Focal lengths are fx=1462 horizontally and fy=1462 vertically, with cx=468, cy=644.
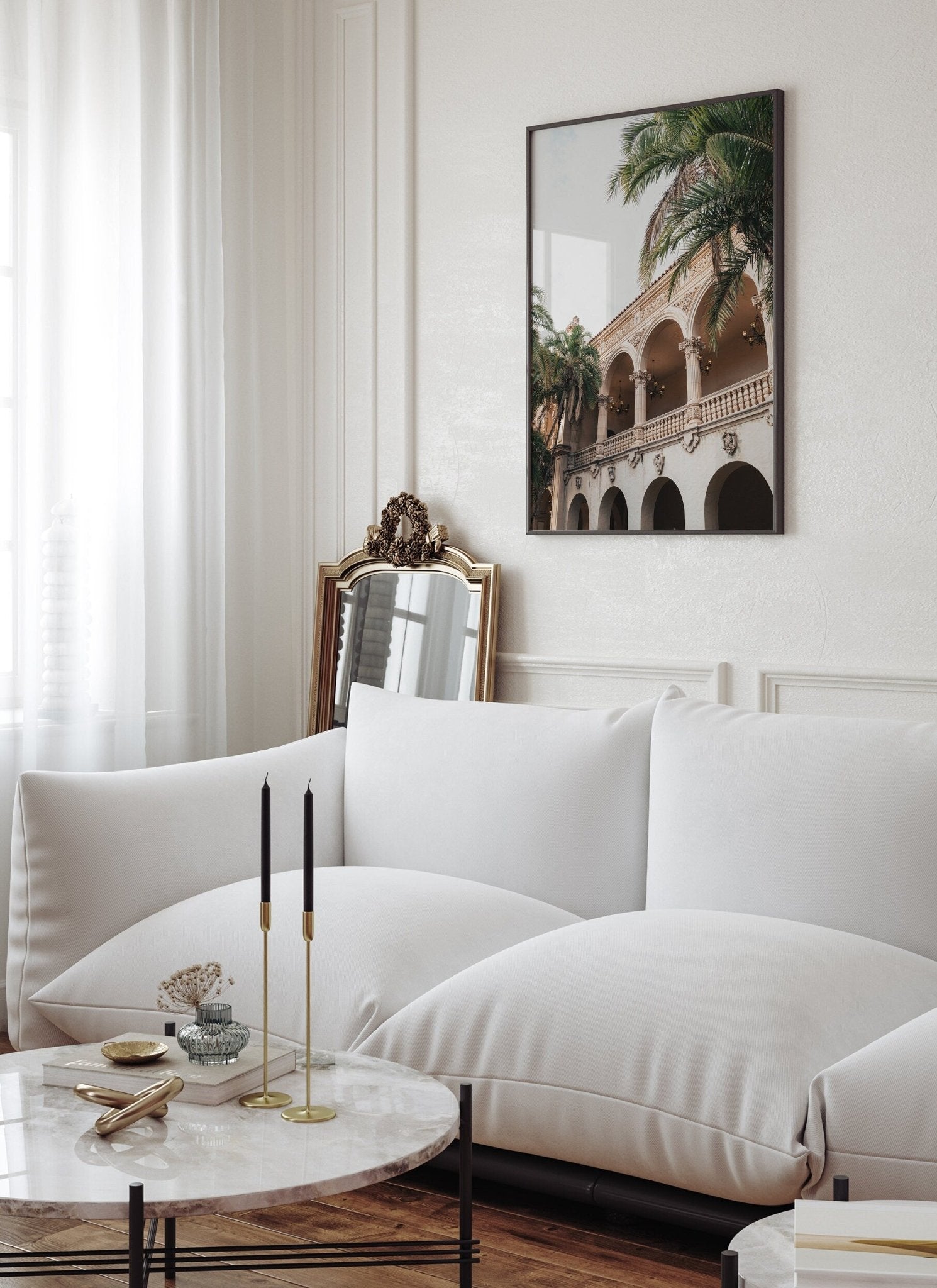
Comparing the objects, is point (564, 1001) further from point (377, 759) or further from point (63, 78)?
point (63, 78)

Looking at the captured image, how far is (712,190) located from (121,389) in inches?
59.7

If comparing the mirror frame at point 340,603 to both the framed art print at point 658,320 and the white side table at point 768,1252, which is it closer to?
the framed art print at point 658,320

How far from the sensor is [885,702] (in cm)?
321

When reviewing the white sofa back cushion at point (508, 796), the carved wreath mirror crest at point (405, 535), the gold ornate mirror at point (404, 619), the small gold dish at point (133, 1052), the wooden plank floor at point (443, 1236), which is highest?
the carved wreath mirror crest at point (405, 535)

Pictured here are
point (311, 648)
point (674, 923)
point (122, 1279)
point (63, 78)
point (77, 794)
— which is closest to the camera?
point (122, 1279)

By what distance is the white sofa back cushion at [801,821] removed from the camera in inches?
101

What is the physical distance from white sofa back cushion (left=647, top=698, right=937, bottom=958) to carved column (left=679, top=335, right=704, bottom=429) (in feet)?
2.88

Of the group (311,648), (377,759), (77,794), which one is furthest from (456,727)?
(311,648)

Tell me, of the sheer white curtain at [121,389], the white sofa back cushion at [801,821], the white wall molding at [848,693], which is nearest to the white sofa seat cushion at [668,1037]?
the white sofa back cushion at [801,821]

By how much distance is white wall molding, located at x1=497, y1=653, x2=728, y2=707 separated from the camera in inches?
136

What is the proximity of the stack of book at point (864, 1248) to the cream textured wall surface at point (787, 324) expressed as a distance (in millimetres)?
1876

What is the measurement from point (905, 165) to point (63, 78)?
6.49 ft

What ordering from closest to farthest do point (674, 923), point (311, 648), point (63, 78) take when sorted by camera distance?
point (674, 923), point (63, 78), point (311, 648)

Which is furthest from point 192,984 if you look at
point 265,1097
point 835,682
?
point 835,682
